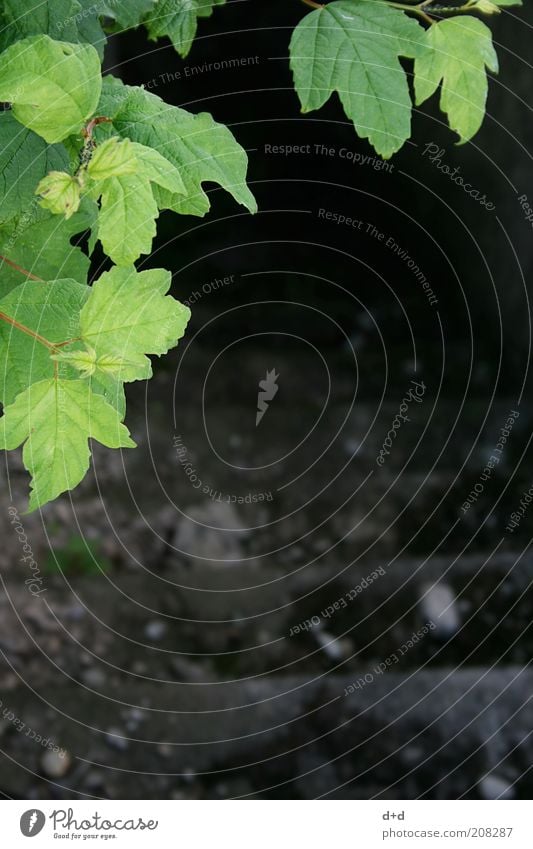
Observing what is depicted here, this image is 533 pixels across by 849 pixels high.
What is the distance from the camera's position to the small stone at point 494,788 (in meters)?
1.22

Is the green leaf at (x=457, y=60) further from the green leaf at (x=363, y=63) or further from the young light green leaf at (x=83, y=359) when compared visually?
the young light green leaf at (x=83, y=359)

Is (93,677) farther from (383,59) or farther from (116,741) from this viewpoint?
(383,59)

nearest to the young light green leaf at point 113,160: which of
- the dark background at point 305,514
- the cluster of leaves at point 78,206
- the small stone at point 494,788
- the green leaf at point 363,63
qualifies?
the cluster of leaves at point 78,206

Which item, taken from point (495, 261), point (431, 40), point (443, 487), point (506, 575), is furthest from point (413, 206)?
point (431, 40)

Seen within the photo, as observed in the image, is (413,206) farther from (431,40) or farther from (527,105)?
(431,40)

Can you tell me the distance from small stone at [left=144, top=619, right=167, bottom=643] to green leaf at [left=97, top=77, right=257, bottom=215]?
1084 mm

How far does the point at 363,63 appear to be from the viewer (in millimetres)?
428

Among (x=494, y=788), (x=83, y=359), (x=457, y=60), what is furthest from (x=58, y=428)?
(x=494, y=788)

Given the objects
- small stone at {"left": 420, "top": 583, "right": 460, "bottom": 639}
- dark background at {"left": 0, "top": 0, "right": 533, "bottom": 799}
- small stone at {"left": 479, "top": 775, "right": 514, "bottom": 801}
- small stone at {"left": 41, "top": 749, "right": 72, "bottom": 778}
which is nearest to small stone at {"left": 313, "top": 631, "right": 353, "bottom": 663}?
dark background at {"left": 0, "top": 0, "right": 533, "bottom": 799}

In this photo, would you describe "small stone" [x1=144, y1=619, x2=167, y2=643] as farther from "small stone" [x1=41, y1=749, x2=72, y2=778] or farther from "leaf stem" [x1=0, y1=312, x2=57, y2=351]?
"leaf stem" [x1=0, y1=312, x2=57, y2=351]

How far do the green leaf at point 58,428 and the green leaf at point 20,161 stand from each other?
9 cm

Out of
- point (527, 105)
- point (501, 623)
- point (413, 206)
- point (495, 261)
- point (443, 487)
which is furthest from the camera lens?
point (413, 206)

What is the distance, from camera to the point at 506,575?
1.50 m

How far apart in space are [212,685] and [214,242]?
4.27 feet
